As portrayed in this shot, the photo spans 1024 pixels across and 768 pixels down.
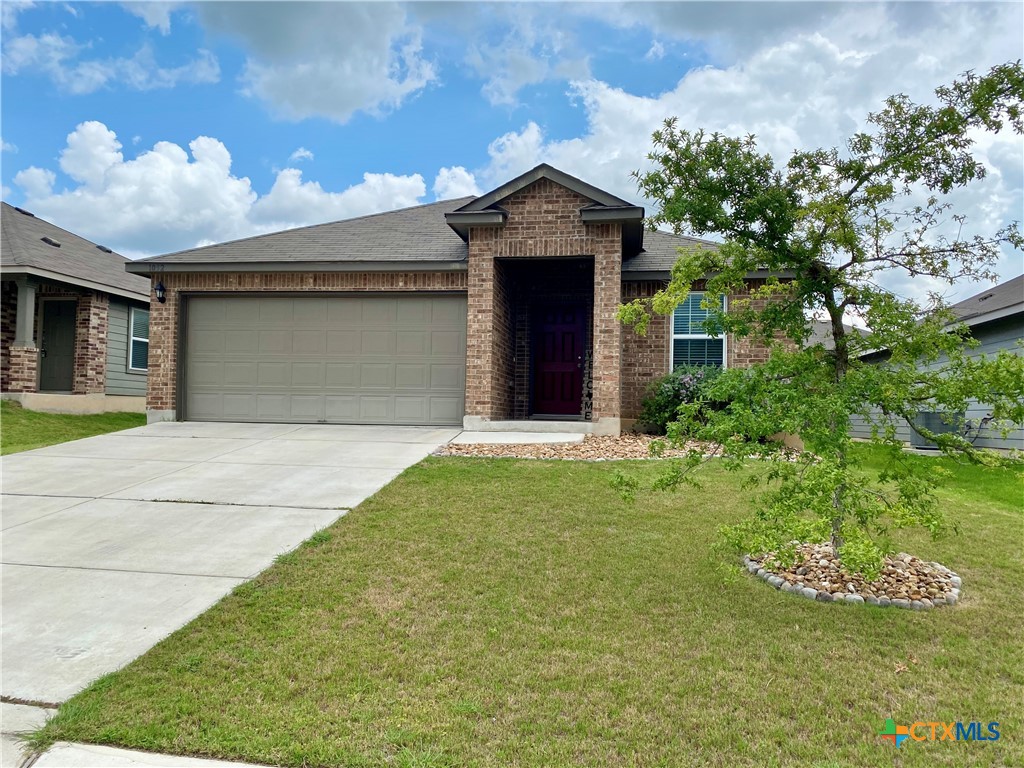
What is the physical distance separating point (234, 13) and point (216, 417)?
694 centimetres

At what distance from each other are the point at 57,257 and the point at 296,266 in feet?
25.5

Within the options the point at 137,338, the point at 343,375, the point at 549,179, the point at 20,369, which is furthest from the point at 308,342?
the point at 137,338

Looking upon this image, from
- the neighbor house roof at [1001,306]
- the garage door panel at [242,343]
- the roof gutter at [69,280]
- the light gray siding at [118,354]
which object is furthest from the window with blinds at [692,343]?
the light gray siding at [118,354]

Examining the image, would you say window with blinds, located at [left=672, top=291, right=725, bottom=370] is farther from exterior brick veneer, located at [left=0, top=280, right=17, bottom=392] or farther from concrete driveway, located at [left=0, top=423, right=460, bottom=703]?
exterior brick veneer, located at [left=0, top=280, right=17, bottom=392]

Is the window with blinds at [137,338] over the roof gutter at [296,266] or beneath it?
beneath

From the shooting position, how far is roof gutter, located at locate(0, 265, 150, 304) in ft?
44.1

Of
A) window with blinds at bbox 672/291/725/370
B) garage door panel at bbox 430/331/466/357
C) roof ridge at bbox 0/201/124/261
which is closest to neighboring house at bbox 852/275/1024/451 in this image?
window with blinds at bbox 672/291/725/370

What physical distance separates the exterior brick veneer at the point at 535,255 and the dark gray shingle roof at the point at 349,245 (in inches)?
29.7

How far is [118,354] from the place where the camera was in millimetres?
16328

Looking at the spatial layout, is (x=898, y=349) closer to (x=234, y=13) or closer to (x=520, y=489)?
(x=520, y=489)

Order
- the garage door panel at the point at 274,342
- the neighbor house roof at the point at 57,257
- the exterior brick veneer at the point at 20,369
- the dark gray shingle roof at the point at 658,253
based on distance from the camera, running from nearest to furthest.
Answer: the dark gray shingle roof at the point at 658,253 < the garage door panel at the point at 274,342 < the neighbor house roof at the point at 57,257 < the exterior brick veneer at the point at 20,369

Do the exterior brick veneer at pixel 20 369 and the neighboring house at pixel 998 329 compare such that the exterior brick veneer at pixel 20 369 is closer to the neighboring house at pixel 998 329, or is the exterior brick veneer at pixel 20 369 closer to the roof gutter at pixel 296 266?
the roof gutter at pixel 296 266

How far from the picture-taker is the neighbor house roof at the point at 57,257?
45.5 ft

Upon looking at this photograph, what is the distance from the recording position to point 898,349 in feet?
13.7
